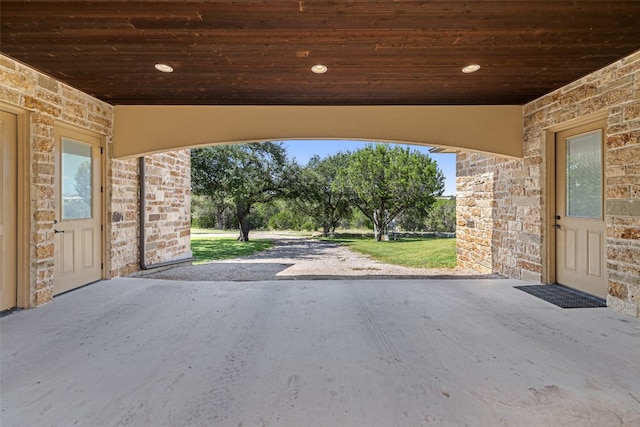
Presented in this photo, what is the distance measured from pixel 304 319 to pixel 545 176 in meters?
3.80

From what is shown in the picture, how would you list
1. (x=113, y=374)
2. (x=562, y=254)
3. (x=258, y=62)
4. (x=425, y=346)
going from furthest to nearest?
(x=562, y=254) < (x=258, y=62) < (x=425, y=346) < (x=113, y=374)

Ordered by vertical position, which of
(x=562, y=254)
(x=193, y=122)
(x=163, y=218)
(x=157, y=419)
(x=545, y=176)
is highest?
(x=193, y=122)

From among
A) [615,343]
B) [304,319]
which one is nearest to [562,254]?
[615,343]

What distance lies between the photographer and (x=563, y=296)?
3.93 m

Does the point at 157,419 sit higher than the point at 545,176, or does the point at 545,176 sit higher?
the point at 545,176

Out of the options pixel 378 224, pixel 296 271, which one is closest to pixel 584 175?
pixel 296 271

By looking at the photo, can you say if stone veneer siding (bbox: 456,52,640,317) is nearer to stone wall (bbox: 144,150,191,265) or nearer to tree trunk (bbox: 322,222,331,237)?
stone wall (bbox: 144,150,191,265)

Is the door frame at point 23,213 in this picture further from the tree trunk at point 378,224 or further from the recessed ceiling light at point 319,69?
the tree trunk at point 378,224

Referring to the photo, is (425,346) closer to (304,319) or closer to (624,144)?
(304,319)

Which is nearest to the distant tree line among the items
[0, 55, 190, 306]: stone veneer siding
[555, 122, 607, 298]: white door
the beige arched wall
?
[0, 55, 190, 306]: stone veneer siding

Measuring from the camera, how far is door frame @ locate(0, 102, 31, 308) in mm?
3461

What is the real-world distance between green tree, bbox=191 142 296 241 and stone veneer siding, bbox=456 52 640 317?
8.07 meters

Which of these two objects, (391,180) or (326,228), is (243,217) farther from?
(391,180)

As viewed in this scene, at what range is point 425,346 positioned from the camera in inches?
101
